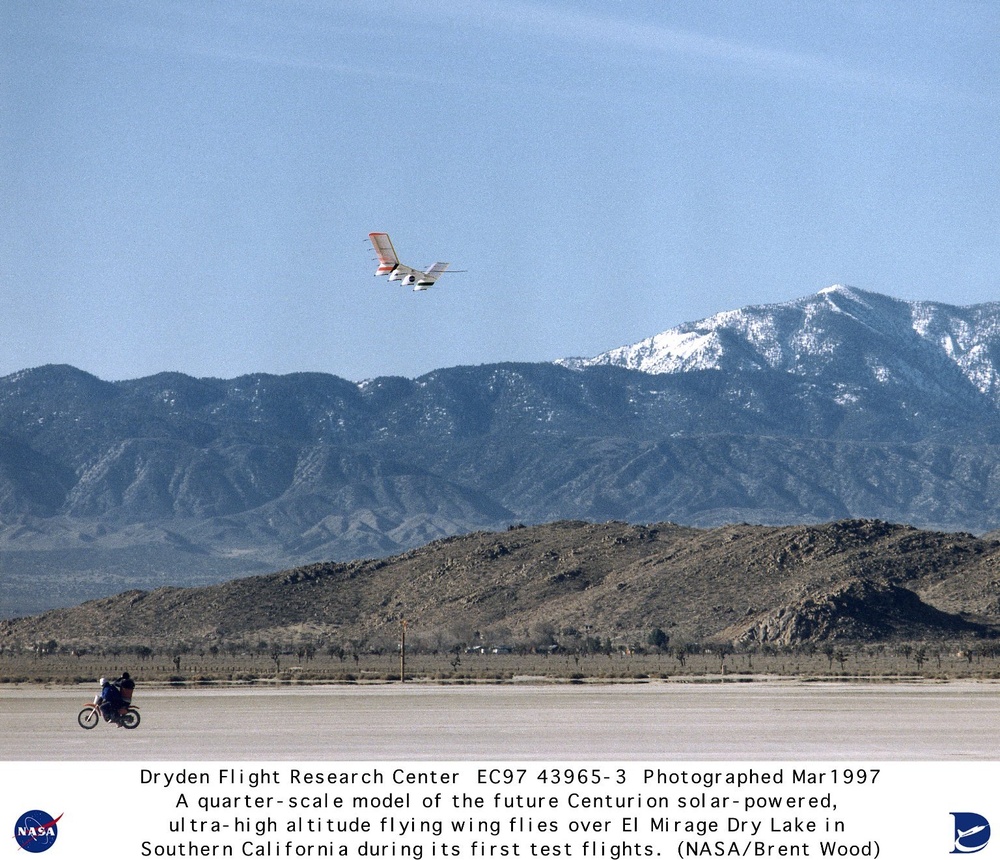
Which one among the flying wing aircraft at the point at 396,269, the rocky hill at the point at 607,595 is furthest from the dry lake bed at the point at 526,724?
the rocky hill at the point at 607,595

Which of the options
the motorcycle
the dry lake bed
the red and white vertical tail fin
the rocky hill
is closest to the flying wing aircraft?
the red and white vertical tail fin

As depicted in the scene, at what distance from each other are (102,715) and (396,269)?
35.9 m

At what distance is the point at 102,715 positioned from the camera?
4291 cm

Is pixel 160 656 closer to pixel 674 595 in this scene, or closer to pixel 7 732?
pixel 674 595

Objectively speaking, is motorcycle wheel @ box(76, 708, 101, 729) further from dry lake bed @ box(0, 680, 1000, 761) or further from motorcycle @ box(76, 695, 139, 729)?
dry lake bed @ box(0, 680, 1000, 761)

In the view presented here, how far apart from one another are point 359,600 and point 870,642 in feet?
193

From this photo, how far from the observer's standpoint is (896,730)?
138 feet
